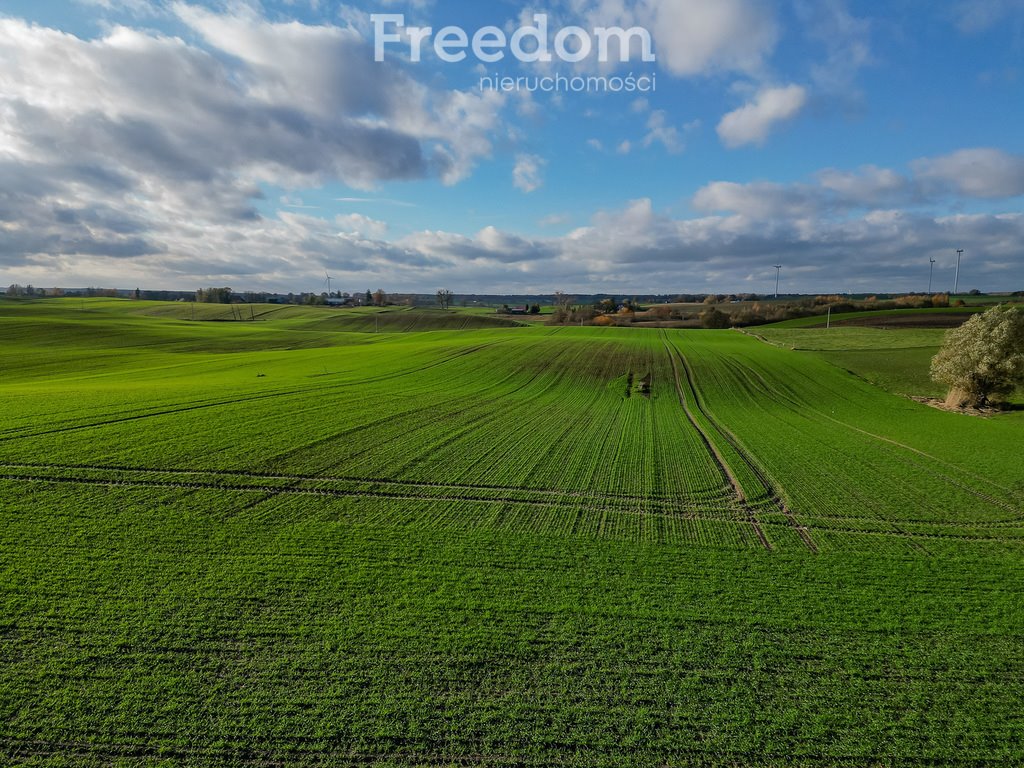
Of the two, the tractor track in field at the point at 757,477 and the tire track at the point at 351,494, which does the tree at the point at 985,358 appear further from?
the tire track at the point at 351,494

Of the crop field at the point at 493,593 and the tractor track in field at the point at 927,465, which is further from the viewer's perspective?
the tractor track in field at the point at 927,465

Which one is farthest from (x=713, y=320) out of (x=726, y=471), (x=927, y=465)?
(x=726, y=471)

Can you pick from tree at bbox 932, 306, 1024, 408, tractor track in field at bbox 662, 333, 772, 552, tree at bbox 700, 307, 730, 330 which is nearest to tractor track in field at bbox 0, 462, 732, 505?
tractor track in field at bbox 662, 333, 772, 552

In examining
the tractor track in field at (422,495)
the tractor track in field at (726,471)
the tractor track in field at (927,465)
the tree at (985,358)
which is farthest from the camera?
the tree at (985,358)

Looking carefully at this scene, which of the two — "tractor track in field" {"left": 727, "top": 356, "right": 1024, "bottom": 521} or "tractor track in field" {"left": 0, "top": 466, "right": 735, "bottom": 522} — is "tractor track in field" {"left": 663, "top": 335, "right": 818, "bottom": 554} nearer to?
"tractor track in field" {"left": 0, "top": 466, "right": 735, "bottom": 522}

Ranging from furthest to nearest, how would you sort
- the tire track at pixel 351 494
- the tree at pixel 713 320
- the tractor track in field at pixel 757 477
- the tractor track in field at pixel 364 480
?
1. the tree at pixel 713 320
2. the tractor track in field at pixel 364 480
3. the tire track at pixel 351 494
4. the tractor track in field at pixel 757 477

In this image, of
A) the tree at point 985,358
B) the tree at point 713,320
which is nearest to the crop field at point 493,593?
the tree at point 985,358
